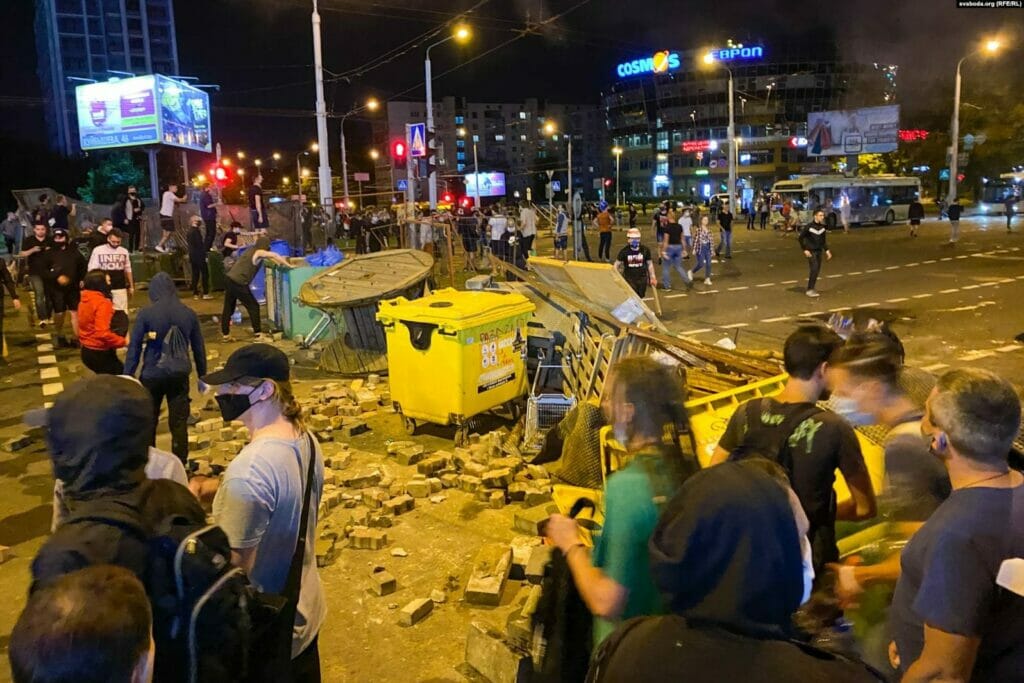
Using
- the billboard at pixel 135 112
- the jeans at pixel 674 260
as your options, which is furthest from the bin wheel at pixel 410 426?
the billboard at pixel 135 112

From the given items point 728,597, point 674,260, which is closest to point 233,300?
point 674,260

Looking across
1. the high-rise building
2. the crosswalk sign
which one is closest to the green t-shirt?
the crosswalk sign

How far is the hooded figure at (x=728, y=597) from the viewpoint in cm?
152

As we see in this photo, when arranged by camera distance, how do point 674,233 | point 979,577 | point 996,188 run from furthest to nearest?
point 996,188
point 674,233
point 979,577

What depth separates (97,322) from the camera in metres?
7.39

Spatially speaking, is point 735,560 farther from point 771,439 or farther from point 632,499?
point 771,439

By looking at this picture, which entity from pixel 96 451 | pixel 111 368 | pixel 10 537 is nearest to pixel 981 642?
pixel 96 451

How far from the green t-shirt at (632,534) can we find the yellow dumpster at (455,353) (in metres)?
5.03

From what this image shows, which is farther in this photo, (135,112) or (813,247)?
(135,112)

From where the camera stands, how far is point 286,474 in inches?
107

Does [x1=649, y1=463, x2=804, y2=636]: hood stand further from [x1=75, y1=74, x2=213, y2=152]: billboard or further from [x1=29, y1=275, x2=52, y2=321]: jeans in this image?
[x1=75, y1=74, x2=213, y2=152]: billboard

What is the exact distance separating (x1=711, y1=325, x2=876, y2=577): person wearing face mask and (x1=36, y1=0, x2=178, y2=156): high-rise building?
10878cm

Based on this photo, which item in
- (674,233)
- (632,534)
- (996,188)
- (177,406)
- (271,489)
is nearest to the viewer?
(632,534)

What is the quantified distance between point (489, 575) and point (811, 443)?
256cm
